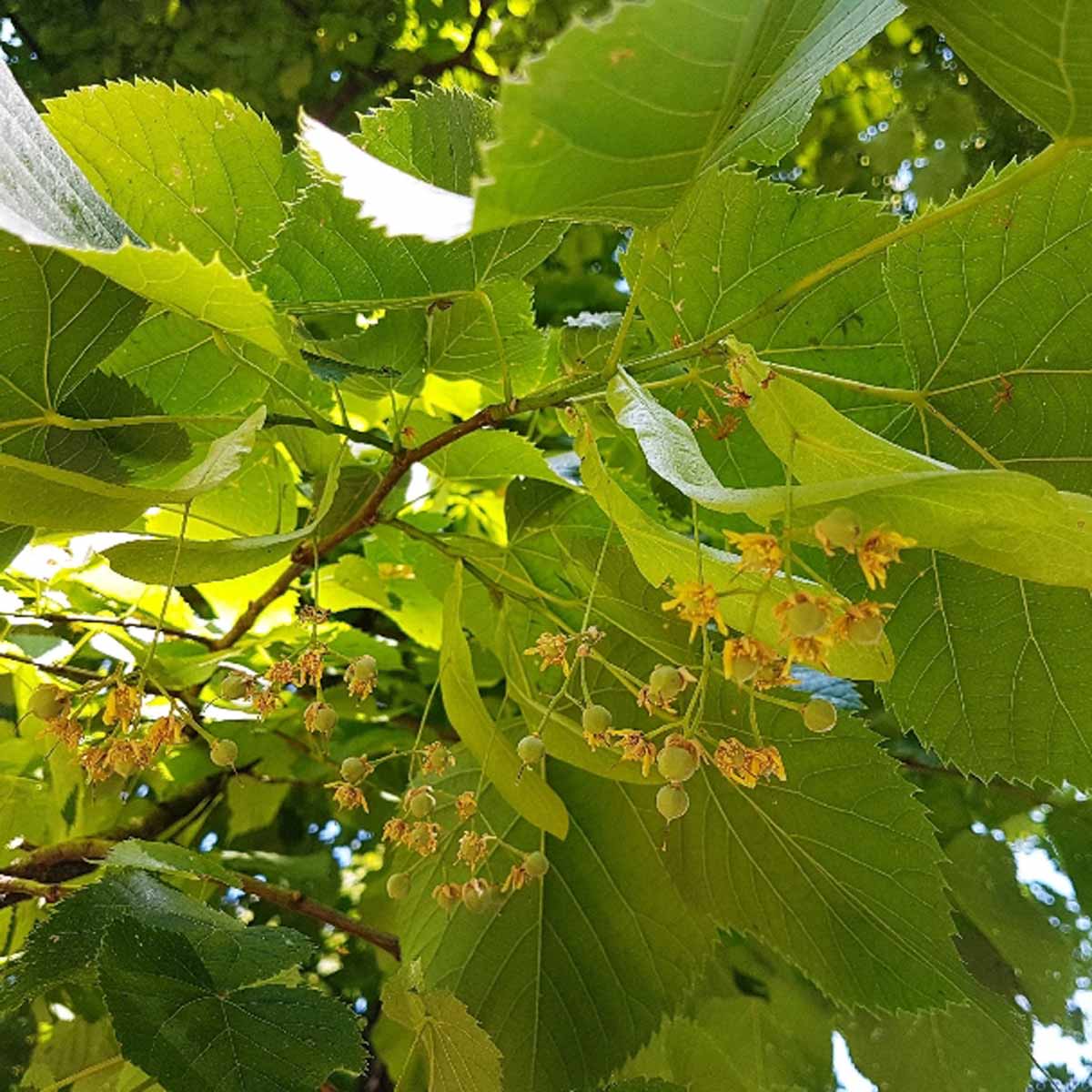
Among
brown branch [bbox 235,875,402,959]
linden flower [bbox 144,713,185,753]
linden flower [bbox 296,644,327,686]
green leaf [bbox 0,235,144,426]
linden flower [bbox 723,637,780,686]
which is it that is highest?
green leaf [bbox 0,235,144,426]

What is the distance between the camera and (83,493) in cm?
43

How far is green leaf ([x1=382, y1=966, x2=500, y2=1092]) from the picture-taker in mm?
566

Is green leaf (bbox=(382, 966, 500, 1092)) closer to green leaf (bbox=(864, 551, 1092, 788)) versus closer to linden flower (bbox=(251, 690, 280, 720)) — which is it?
linden flower (bbox=(251, 690, 280, 720))

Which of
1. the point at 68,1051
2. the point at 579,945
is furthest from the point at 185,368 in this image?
the point at 68,1051

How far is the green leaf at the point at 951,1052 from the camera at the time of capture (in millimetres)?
871

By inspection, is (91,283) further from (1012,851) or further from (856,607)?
(1012,851)

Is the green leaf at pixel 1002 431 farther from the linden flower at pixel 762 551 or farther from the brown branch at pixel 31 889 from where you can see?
the brown branch at pixel 31 889

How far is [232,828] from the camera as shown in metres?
0.96

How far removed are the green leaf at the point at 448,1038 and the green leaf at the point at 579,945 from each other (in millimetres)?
71

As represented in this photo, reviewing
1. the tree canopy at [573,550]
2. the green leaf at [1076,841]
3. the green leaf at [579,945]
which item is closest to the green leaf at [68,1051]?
the tree canopy at [573,550]

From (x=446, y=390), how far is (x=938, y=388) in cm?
48

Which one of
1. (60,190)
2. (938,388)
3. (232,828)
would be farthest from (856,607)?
(232,828)

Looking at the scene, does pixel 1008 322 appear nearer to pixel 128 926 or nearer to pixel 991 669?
pixel 991 669

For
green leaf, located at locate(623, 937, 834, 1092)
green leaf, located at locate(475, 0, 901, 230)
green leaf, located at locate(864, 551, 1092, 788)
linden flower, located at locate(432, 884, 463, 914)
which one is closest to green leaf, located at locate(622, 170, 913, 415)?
green leaf, located at locate(864, 551, 1092, 788)
